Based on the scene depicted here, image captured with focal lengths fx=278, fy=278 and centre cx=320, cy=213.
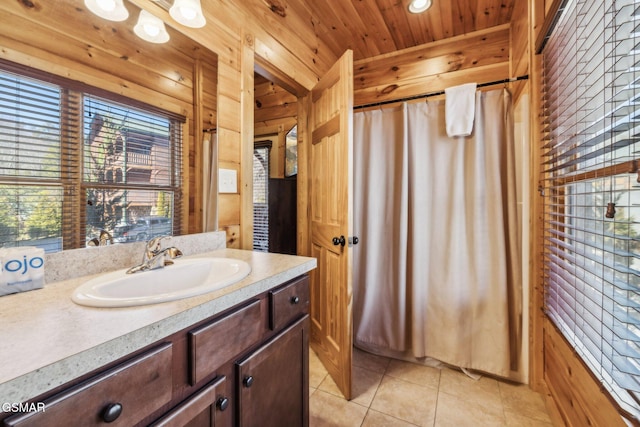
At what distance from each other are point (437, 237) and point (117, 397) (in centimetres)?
183

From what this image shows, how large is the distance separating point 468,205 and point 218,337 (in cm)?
170

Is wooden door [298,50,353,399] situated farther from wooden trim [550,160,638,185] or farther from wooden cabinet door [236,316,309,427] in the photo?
wooden trim [550,160,638,185]

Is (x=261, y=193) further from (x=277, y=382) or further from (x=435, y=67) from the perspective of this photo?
(x=277, y=382)

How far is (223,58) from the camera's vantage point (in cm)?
146

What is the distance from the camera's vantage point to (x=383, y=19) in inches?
78.0

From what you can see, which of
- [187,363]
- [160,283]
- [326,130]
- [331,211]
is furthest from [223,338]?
[326,130]

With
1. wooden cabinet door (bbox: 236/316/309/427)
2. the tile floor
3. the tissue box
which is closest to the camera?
the tissue box

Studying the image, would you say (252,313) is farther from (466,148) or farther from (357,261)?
(466,148)

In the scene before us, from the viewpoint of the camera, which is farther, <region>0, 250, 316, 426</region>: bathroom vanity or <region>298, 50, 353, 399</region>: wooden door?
<region>298, 50, 353, 399</region>: wooden door

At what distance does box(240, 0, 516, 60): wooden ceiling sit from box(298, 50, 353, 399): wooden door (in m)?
0.50

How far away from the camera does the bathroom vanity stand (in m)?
0.45

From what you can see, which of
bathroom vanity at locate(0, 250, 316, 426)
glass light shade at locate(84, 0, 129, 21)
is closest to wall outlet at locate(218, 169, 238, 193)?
bathroom vanity at locate(0, 250, 316, 426)

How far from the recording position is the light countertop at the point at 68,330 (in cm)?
42

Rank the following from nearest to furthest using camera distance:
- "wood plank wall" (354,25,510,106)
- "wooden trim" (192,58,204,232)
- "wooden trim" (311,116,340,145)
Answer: "wooden trim" (192,58,204,232) → "wooden trim" (311,116,340,145) → "wood plank wall" (354,25,510,106)
